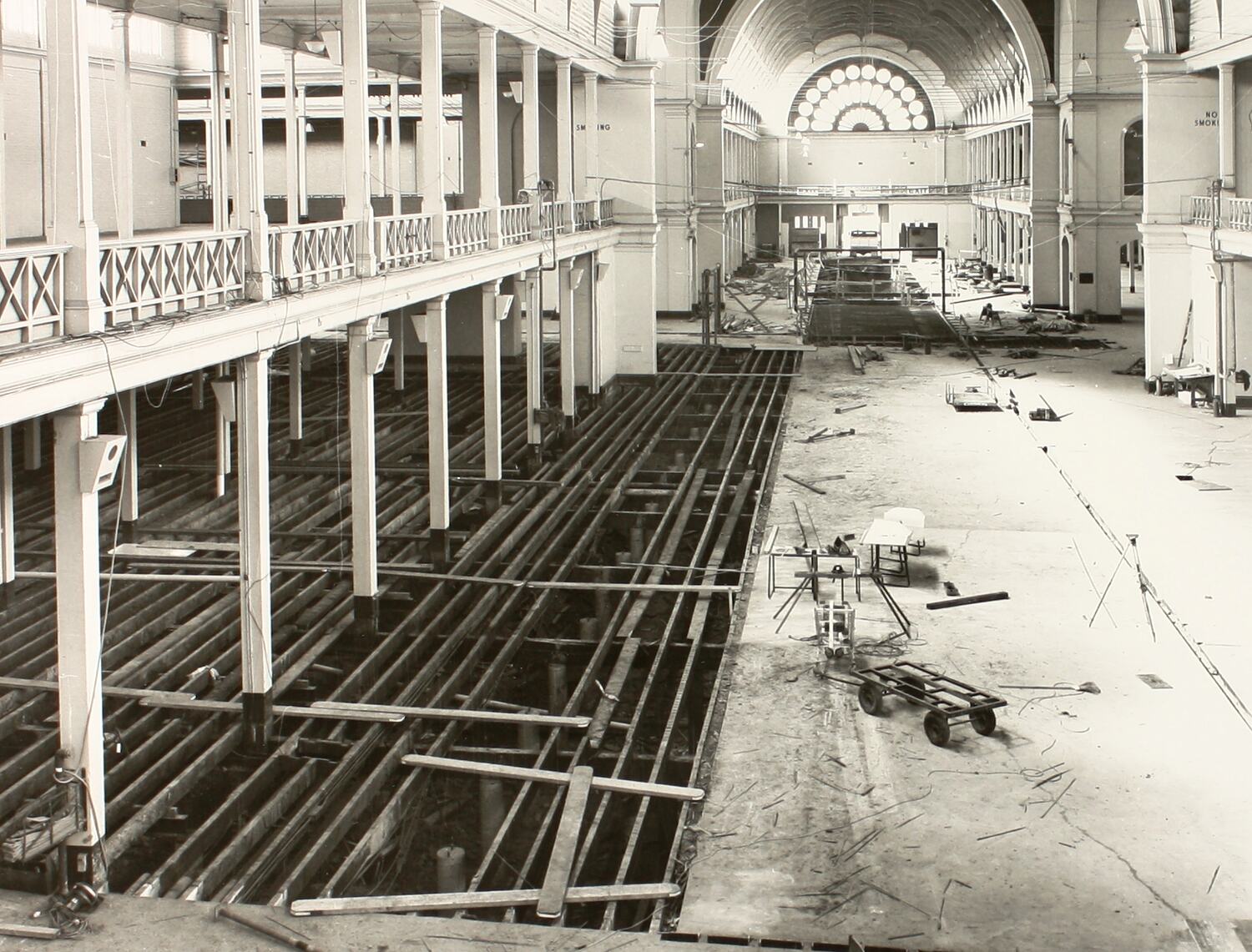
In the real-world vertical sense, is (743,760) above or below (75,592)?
below

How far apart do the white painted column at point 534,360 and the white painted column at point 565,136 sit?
2912mm

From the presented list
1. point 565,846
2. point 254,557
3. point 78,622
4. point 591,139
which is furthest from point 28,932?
point 591,139

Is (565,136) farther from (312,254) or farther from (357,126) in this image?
(312,254)

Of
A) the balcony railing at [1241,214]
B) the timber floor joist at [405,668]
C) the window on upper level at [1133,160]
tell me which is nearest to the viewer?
the timber floor joist at [405,668]

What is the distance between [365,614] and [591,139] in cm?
1670

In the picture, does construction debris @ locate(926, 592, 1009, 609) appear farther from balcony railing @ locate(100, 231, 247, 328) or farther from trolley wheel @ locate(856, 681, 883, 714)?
balcony railing @ locate(100, 231, 247, 328)

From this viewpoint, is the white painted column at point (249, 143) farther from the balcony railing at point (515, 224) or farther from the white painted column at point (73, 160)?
the balcony railing at point (515, 224)

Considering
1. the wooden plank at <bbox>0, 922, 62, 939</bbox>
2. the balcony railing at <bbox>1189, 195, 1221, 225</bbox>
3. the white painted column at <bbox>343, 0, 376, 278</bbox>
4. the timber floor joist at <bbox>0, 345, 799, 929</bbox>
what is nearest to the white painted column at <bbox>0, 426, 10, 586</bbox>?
the timber floor joist at <bbox>0, 345, 799, 929</bbox>

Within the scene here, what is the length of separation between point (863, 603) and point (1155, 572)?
3550mm

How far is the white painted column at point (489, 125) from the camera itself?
64.6 feet

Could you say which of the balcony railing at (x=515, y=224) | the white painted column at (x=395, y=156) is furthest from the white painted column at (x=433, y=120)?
the balcony railing at (x=515, y=224)

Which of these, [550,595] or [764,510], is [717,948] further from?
[764,510]

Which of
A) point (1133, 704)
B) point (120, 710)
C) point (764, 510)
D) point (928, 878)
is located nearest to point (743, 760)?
point (928, 878)

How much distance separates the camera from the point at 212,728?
12.3 meters
